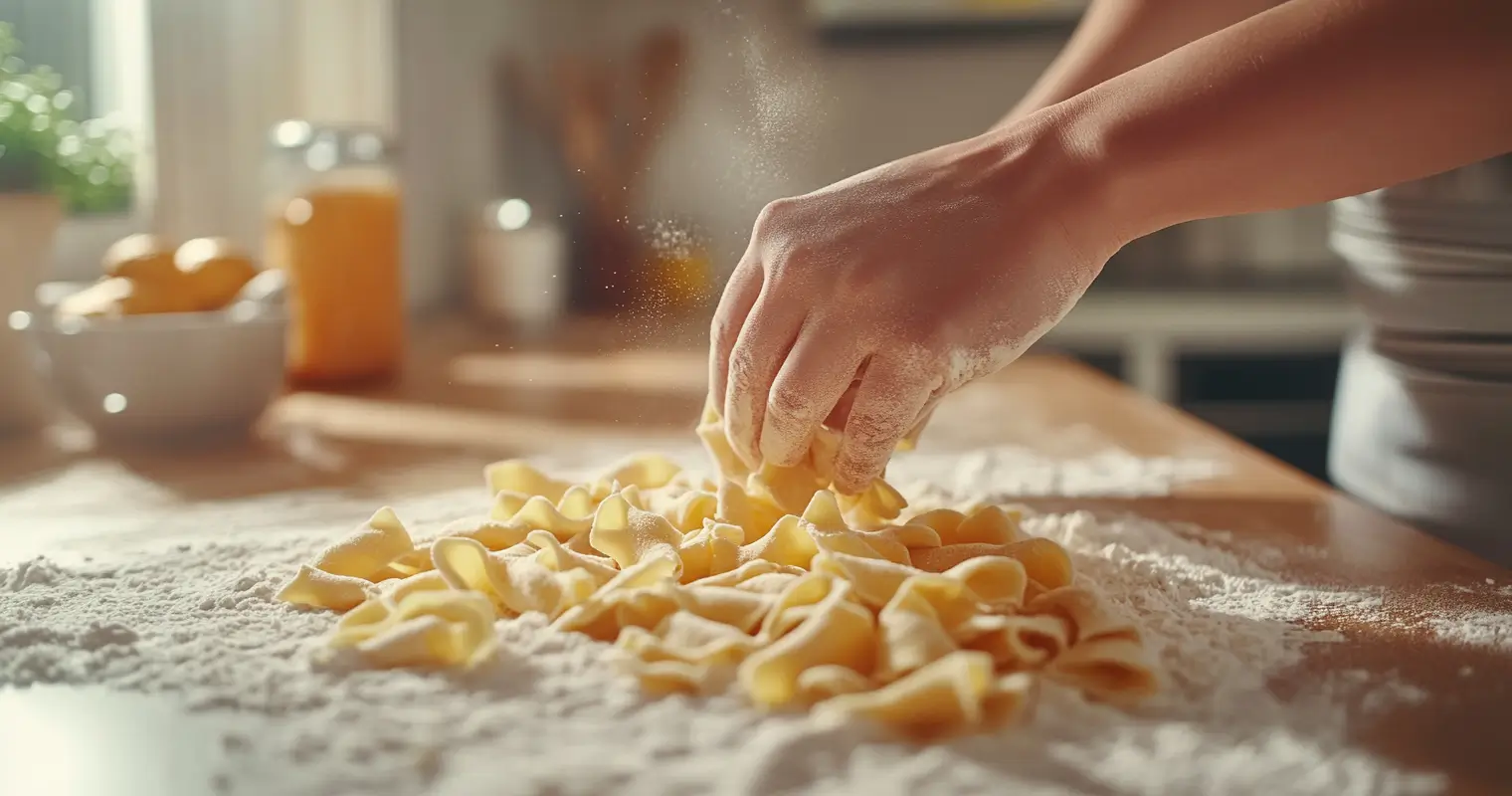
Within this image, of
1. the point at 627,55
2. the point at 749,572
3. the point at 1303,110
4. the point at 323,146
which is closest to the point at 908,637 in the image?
the point at 749,572

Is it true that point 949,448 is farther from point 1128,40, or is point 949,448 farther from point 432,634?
point 432,634

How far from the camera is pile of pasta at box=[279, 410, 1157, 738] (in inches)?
22.8

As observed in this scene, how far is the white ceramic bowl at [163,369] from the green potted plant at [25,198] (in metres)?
0.04

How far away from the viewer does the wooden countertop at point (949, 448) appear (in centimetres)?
63

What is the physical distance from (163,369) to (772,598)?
0.77m

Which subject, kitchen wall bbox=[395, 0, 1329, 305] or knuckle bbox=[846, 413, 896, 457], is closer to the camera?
knuckle bbox=[846, 413, 896, 457]

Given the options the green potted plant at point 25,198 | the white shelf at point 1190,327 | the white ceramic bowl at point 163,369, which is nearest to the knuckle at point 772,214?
the white ceramic bowl at point 163,369

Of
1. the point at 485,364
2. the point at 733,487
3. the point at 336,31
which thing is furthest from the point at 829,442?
the point at 336,31

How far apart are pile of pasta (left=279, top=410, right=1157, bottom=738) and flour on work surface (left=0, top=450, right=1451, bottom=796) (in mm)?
17

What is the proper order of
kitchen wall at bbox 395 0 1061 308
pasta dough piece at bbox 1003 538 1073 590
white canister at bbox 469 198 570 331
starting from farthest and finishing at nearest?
white canister at bbox 469 198 570 331 < kitchen wall at bbox 395 0 1061 308 < pasta dough piece at bbox 1003 538 1073 590

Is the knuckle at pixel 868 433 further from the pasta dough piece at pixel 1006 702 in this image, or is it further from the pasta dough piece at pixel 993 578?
the pasta dough piece at pixel 1006 702

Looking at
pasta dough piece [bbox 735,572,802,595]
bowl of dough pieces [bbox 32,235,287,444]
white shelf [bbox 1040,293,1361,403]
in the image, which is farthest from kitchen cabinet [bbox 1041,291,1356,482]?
pasta dough piece [bbox 735,572,802,595]

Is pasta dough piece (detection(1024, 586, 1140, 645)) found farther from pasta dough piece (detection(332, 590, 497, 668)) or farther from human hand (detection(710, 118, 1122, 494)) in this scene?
pasta dough piece (detection(332, 590, 497, 668))

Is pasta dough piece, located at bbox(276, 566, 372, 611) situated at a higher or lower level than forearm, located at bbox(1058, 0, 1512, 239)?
lower
